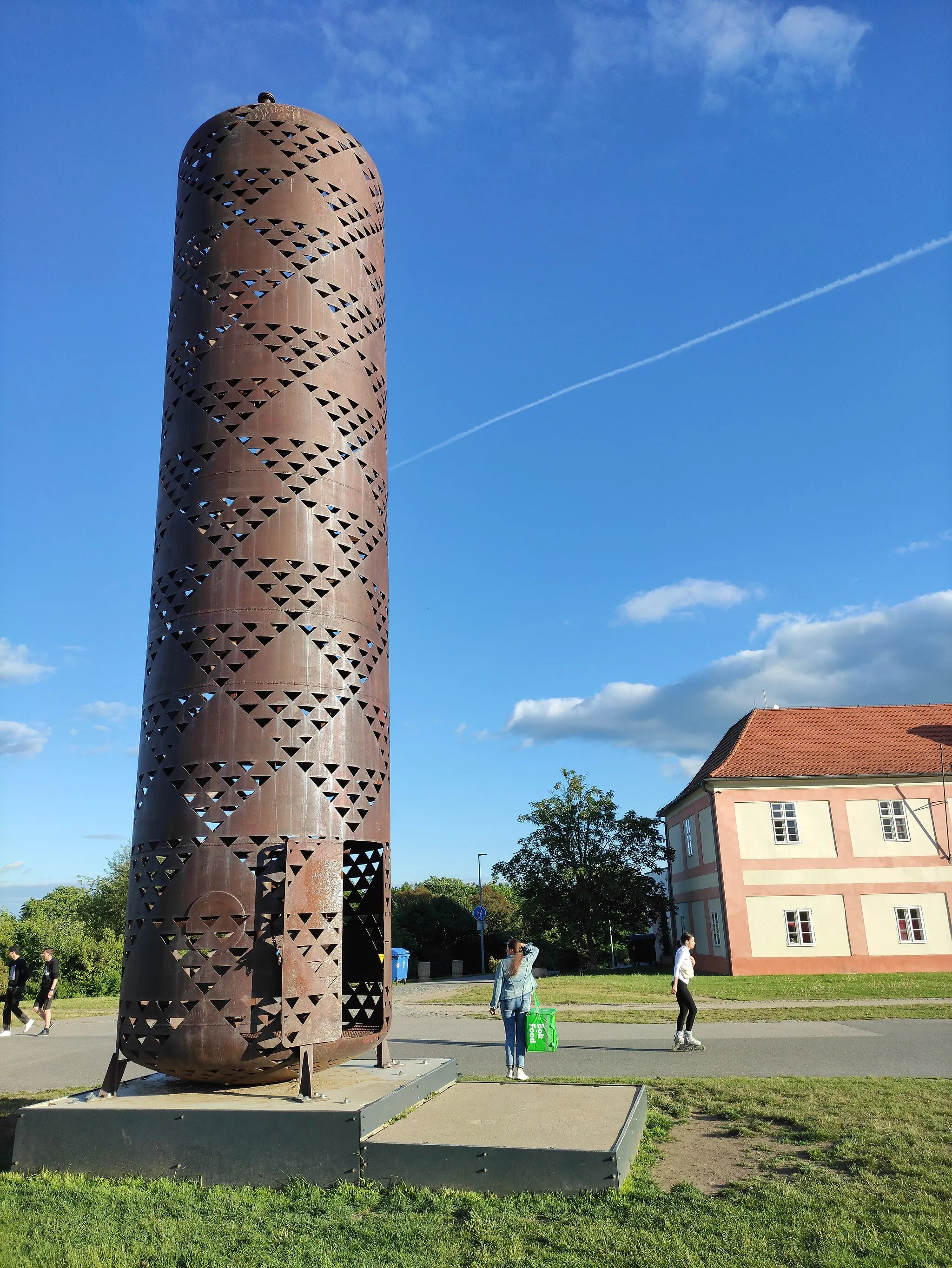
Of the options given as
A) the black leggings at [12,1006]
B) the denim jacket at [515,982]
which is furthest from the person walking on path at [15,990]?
the denim jacket at [515,982]

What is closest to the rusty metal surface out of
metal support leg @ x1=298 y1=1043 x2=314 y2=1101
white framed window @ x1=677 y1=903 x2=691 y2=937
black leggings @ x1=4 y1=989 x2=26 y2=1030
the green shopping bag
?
metal support leg @ x1=298 y1=1043 x2=314 y2=1101

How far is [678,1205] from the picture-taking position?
5.29m

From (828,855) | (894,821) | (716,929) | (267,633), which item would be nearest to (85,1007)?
(267,633)

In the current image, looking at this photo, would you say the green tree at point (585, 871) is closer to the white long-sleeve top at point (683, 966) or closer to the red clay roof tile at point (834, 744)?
the red clay roof tile at point (834, 744)

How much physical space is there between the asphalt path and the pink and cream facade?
1455 centimetres

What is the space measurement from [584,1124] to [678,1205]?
42.5 inches

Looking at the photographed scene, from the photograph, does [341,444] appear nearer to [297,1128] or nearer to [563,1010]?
[297,1128]

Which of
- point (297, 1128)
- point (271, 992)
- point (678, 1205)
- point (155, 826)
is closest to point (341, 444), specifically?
point (155, 826)

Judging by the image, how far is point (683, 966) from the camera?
42.3ft

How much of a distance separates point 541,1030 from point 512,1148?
3930 millimetres

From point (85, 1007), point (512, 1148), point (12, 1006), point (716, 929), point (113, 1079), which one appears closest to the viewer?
point (512, 1148)

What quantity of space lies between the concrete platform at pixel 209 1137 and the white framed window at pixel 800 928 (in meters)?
25.4

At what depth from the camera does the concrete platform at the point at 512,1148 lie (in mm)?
5559

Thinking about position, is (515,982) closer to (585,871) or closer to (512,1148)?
(512,1148)
